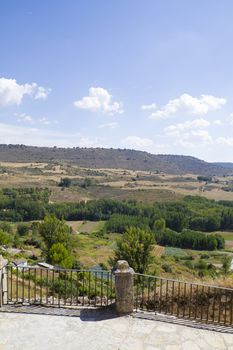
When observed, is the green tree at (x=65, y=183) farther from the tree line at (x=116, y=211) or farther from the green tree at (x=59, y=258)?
the green tree at (x=59, y=258)

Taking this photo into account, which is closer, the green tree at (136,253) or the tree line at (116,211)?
the green tree at (136,253)

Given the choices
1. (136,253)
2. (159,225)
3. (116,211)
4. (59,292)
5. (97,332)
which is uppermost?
(59,292)

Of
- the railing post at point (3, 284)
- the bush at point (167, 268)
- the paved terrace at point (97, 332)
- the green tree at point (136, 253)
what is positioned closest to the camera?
the paved terrace at point (97, 332)

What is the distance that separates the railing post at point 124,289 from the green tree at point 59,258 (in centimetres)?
2969

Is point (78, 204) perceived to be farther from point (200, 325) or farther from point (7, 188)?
point (200, 325)

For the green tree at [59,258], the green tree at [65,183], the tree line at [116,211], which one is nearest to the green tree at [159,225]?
the tree line at [116,211]

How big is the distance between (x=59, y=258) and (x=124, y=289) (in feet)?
105

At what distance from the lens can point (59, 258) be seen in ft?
133

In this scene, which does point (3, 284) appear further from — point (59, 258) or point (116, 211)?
point (116, 211)

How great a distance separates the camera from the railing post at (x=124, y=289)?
950 cm

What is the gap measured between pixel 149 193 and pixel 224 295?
5347 inches

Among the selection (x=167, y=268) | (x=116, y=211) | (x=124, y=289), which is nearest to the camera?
(x=124, y=289)

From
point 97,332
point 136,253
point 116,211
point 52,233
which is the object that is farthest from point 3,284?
point 116,211

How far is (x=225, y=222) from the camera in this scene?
104 meters
